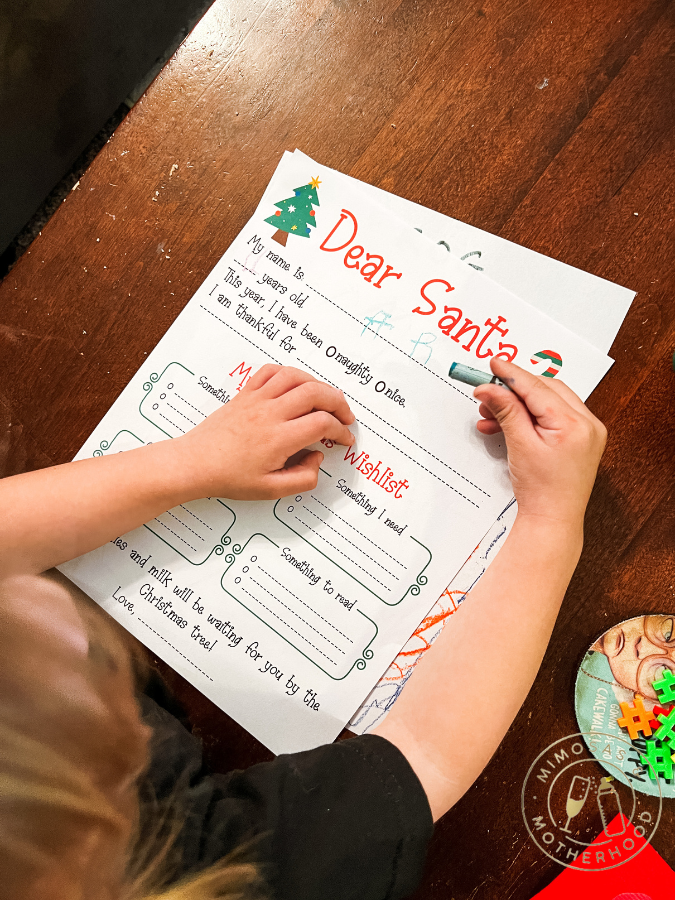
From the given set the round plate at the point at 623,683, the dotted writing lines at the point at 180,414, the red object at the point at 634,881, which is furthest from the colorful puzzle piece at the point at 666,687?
the dotted writing lines at the point at 180,414

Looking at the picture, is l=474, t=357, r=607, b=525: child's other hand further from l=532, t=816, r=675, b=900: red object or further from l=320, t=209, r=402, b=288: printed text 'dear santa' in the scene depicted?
l=532, t=816, r=675, b=900: red object

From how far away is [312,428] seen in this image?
1.50ft

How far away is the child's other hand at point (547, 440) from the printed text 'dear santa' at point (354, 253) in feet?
0.39

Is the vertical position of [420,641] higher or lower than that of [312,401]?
lower

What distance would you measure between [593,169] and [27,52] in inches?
18.5

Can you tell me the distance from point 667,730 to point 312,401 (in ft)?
1.23

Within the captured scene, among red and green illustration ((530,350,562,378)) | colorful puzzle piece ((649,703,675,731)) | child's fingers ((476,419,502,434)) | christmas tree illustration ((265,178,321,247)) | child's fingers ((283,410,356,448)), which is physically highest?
red and green illustration ((530,350,562,378))

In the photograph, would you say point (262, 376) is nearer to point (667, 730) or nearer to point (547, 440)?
point (547, 440)

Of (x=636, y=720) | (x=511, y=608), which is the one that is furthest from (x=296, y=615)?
(x=636, y=720)

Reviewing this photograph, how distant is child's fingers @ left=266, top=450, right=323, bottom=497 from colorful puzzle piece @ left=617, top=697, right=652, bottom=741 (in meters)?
0.30

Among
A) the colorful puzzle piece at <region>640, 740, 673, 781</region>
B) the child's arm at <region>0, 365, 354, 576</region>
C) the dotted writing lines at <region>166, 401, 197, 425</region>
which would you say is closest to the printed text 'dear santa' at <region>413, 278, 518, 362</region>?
the child's arm at <region>0, 365, 354, 576</region>

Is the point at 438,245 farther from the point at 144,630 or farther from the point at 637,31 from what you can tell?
the point at 144,630

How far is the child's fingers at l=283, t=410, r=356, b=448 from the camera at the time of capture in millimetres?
455

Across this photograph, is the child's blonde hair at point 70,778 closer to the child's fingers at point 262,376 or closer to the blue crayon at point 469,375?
the child's fingers at point 262,376
